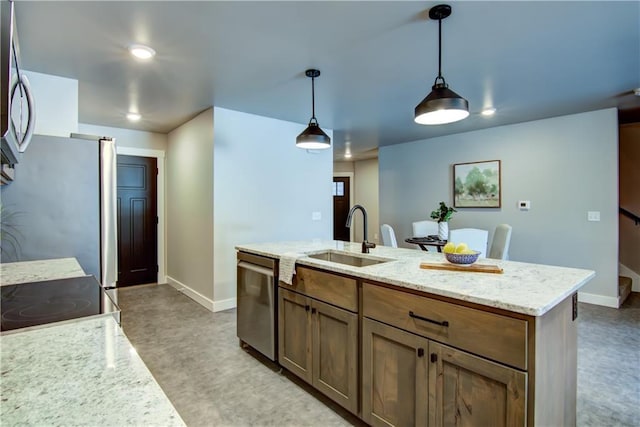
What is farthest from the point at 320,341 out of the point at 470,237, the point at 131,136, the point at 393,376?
the point at 131,136

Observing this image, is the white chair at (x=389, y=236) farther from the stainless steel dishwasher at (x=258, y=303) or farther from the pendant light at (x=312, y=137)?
the stainless steel dishwasher at (x=258, y=303)

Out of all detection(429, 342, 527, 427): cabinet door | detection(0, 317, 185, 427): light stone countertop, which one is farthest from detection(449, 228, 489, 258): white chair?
detection(0, 317, 185, 427): light stone countertop

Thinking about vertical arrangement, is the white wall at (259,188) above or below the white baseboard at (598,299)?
above

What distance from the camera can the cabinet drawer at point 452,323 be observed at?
1.23m

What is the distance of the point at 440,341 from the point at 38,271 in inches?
83.0

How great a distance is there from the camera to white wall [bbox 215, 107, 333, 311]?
4.02m

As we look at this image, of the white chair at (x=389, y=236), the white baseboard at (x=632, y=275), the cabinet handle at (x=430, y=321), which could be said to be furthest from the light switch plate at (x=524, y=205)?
the cabinet handle at (x=430, y=321)

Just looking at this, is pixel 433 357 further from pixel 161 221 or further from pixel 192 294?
pixel 161 221

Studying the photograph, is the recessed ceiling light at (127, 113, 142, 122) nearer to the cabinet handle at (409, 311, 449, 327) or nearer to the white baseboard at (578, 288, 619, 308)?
the cabinet handle at (409, 311, 449, 327)

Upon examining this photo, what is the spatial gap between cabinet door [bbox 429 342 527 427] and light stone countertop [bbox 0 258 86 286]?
1.85 metres

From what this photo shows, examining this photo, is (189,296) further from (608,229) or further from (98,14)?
(608,229)

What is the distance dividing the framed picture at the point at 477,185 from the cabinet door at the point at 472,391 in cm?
417

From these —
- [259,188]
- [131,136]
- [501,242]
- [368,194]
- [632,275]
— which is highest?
[131,136]

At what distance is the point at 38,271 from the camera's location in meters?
1.81
